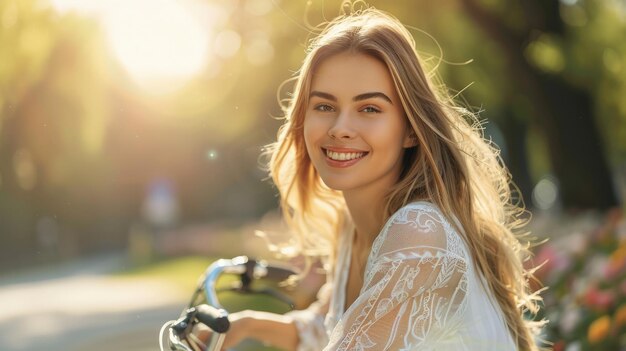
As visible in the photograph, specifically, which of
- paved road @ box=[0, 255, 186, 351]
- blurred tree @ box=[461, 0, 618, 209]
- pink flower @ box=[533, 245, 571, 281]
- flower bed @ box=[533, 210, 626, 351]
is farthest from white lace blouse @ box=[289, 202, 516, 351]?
blurred tree @ box=[461, 0, 618, 209]

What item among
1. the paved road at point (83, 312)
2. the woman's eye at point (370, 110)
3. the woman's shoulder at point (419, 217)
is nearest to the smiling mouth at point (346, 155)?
the woman's eye at point (370, 110)

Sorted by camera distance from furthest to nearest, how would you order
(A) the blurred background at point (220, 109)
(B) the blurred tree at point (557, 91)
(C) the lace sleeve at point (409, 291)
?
(B) the blurred tree at point (557, 91) < (A) the blurred background at point (220, 109) < (C) the lace sleeve at point (409, 291)

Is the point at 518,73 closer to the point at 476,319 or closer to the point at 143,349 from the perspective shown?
the point at 143,349

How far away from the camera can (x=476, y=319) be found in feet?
8.74

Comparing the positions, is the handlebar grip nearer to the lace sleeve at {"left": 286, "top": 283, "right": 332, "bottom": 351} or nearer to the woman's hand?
the woman's hand

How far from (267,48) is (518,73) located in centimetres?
433

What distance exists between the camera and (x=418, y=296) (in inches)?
98.7

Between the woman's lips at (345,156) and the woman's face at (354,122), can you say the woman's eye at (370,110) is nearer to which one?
the woman's face at (354,122)

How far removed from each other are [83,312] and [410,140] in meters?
10.0

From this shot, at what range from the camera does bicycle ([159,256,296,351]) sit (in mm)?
2541

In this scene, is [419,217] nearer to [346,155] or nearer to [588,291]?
[346,155]

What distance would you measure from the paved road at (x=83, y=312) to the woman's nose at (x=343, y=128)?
5.22 meters

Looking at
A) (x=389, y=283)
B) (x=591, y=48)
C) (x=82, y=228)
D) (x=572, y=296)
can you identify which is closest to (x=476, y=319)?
(x=389, y=283)

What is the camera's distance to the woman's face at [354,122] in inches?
111
